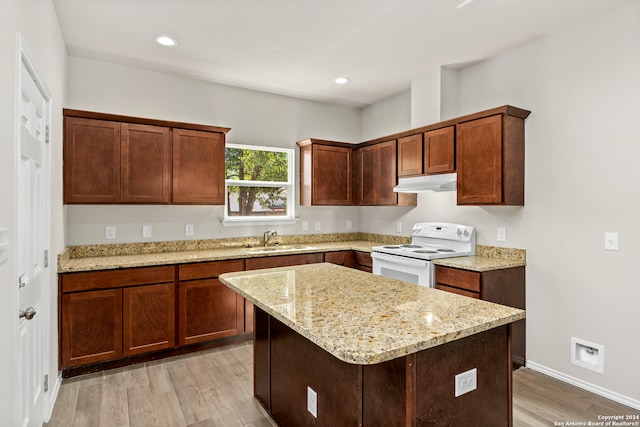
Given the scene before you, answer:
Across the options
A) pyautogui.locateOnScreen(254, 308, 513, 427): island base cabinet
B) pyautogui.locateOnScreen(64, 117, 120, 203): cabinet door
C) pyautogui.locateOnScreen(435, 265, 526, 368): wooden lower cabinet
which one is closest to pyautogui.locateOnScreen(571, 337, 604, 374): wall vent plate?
pyautogui.locateOnScreen(435, 265, 526, 368): wooden lower cabinet

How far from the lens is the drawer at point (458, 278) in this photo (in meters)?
2.95

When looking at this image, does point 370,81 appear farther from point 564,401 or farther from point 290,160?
point 564,401

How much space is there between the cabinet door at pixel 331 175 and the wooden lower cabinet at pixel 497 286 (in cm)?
178

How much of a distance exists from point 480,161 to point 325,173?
1.93 meters

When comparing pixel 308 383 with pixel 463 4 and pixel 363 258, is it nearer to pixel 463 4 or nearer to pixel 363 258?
pixel 363 258

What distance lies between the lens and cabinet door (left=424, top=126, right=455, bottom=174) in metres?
3.50

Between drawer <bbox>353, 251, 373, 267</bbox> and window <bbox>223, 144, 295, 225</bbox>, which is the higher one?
window <bbox>223, 144, 295, 225</bbox>

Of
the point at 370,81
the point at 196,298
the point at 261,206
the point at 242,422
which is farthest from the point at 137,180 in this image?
the point at 370,81

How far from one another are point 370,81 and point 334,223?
1.91m

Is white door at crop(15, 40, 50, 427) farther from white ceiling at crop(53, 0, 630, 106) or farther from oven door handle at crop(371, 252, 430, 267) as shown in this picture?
oven door handle at crop(371, 252, 430, 267)

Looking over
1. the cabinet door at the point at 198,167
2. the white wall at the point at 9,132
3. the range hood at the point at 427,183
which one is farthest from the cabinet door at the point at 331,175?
the white wall at the point at 9,132

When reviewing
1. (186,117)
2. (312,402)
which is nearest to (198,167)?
(186,117)

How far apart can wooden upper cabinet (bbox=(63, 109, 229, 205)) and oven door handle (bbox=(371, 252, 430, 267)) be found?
68.1 inches

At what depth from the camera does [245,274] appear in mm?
2506
